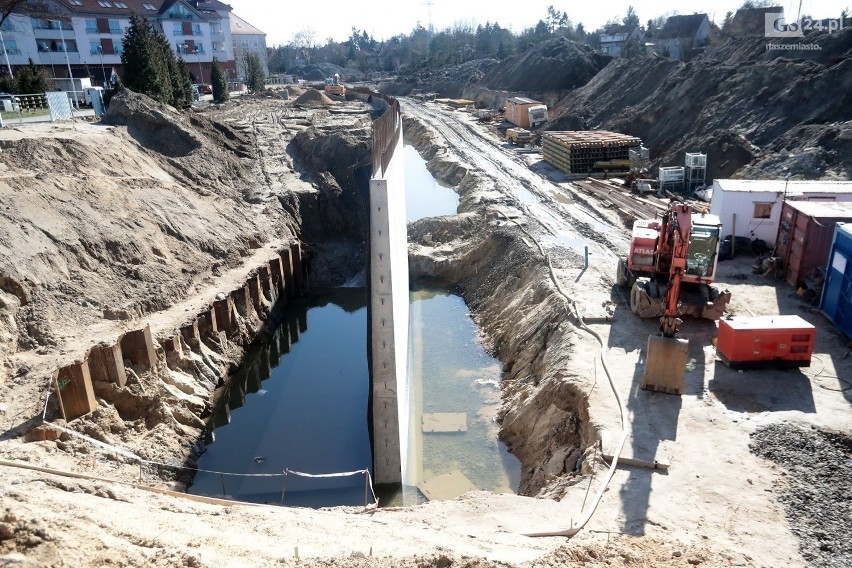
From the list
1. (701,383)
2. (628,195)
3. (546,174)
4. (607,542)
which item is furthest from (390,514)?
(546,174)

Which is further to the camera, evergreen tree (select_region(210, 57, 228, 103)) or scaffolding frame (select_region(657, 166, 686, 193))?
evergreen tree (select_region(210, 57, 228, 103))

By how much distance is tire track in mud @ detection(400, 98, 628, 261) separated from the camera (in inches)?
901

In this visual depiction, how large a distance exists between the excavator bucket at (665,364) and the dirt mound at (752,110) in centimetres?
1758

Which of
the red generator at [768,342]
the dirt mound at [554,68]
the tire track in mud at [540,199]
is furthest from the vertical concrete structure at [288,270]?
the dirt mound at [554,68]

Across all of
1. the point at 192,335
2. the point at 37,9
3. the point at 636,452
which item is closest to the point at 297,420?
the point at 192,335

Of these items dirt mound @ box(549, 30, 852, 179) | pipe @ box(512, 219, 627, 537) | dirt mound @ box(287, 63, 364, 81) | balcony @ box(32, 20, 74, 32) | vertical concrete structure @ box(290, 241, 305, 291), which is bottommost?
vertical concrete structure @ box(290, 241, 305, 291)

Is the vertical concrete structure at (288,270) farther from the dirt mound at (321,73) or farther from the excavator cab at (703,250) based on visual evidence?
the dirt mound at (321,73)

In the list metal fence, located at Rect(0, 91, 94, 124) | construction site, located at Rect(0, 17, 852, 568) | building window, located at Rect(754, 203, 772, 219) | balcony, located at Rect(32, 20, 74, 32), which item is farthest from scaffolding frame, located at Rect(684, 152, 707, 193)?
balcony, located at Rect(32, 20, 74, 32)

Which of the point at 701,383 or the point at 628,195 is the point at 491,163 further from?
the point at 701,383

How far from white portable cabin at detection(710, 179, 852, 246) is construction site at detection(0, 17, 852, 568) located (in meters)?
0.09

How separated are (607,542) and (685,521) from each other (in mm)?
1623

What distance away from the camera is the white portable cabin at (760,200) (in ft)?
63.5

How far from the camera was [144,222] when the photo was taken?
19.3 m

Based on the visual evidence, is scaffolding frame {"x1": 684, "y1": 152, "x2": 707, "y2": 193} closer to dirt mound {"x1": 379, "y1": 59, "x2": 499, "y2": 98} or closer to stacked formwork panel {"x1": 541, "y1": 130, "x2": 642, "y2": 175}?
stacked formwork panel {"x1": 541, "y1": 130, "x2": 642, "y2": 175}
